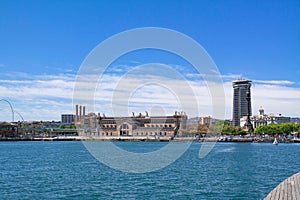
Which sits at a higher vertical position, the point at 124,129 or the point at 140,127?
the point at 140,127

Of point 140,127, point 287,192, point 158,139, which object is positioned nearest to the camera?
point 287,192

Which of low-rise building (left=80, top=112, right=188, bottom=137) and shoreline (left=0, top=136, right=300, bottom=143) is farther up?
low-rise building (left=80, top=112, right=188, bottom=137)

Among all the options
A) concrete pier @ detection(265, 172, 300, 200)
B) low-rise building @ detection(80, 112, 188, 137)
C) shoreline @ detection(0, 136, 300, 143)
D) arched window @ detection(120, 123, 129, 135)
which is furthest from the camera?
arched window @ detection(120, 123, 129, 135)

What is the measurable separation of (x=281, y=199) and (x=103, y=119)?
174m

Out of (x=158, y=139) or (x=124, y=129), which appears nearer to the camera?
(x=158, y=139)

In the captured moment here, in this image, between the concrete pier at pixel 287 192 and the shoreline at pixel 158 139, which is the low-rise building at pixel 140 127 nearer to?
the shoreline at pixel 158 139

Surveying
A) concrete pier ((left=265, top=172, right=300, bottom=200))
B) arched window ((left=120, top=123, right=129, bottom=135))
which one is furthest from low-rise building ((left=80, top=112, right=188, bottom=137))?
concrete pier ((left=265, top=172, right=300, bottom=200))

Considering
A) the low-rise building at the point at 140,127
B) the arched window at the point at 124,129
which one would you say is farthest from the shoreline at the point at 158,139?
the arched window at the point at 124,129

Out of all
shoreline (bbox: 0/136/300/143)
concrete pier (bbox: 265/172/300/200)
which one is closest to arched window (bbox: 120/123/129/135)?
shoreline (bbox: 0/136/300/143)

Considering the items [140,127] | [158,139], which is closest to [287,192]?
[158,139]

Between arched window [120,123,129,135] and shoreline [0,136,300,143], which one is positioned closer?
shoreline [0,136,300,143]

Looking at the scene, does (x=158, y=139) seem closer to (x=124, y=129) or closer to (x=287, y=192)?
(x=124, y=129)

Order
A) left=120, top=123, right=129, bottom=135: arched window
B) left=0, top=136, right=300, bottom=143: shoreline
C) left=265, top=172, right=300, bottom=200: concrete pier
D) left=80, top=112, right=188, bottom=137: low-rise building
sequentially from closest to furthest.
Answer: left=265, top=172, right=300, bottom=200: concrete pier < left=0, top=136, right=300, bottom=143: shoreline < left=80, top=112, right=188, bottom=137: low-rise building < left=120, top=123, right=129, bottom=135: arched window

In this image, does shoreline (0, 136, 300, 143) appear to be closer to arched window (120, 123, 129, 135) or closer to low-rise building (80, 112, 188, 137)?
low-rise building (80, 112, 188, 137)
